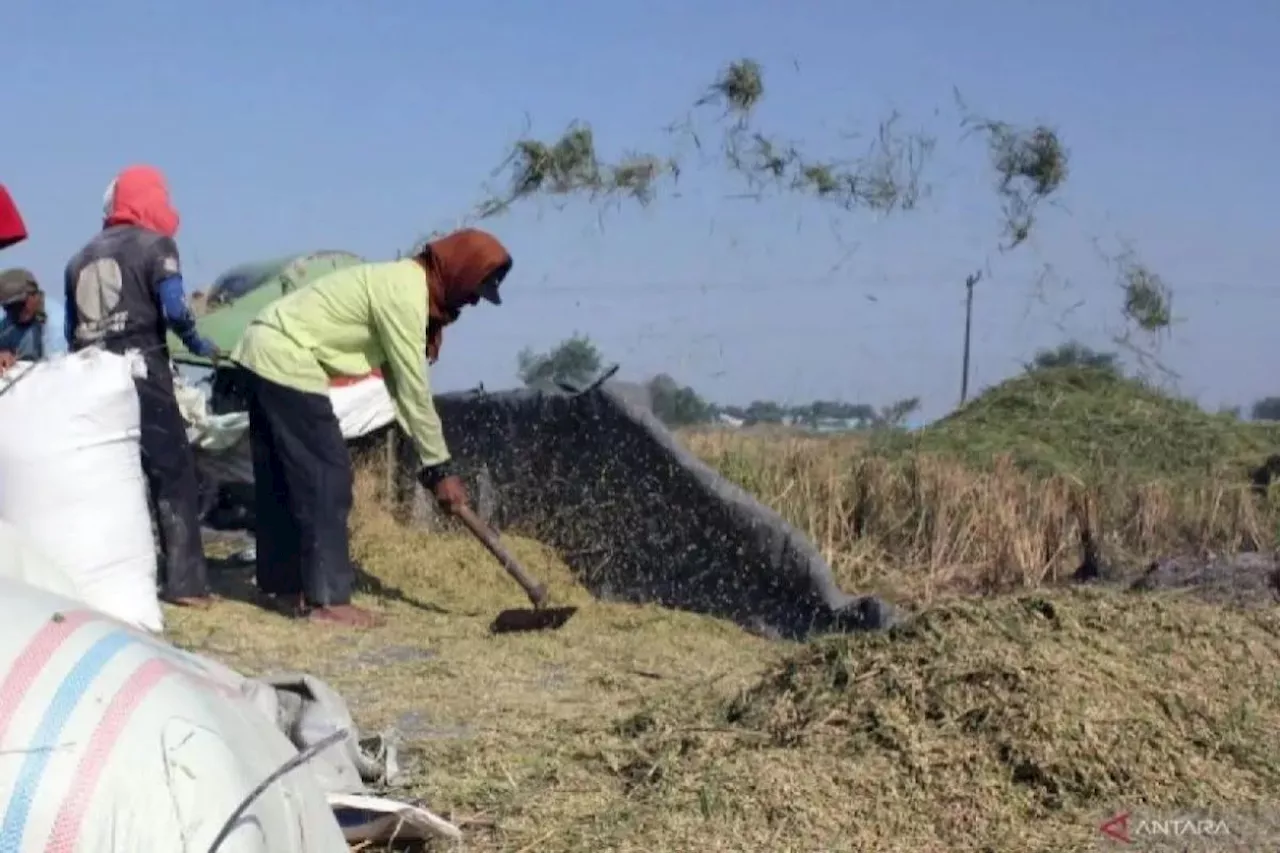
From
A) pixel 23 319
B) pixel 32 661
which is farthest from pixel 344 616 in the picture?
pixel 32 661

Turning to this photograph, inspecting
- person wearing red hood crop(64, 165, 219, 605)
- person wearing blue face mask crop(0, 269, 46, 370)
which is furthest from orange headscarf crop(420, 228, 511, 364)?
person wearing blue face mask crop(0, 269, 46, 370)

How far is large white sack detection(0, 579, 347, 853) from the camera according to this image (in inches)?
84.4

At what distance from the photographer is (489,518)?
785 centimetres

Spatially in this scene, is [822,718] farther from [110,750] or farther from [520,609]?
[520,609]

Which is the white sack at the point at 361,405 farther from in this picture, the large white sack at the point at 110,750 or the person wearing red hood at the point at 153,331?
the large white sack at the point at 110,750

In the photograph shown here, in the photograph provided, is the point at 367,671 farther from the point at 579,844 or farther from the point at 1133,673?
the point at 1133,673

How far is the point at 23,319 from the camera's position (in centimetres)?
767

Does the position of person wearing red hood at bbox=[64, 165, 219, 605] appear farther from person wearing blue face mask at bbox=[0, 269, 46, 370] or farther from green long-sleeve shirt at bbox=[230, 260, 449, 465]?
person wearing blue face mask at bbox=[0, 269, 46, 370]

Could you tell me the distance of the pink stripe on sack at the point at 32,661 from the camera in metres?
2.20

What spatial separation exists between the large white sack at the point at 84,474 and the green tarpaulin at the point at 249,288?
3476 millimetres

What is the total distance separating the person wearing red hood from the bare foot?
1.72 ft

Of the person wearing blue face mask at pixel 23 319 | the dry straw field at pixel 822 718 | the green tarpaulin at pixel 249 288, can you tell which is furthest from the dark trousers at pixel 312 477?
the green tarpaulin at pixel 249 288

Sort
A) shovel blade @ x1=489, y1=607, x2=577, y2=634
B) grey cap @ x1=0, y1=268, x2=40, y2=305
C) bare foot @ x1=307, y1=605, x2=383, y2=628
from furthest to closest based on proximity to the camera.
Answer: grey cap @ x1=0, y1=268, x2=40, y2=305 → bare foot @ x1=307, y1=605, x2=383, y2=628 → shovel blade @ x1=489, y1=607, x2=577, y2=634

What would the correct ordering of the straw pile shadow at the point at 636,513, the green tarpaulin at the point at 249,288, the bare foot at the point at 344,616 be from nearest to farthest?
the bare foot at the point at 344,616, the straw pile shadow at the point at 636,513, the green tarpaulin at the point at 249,288
